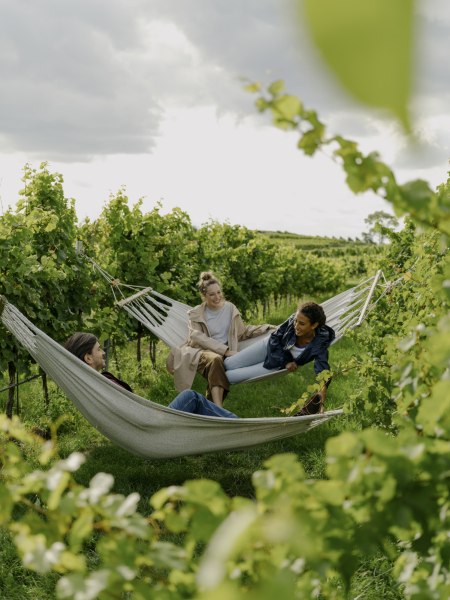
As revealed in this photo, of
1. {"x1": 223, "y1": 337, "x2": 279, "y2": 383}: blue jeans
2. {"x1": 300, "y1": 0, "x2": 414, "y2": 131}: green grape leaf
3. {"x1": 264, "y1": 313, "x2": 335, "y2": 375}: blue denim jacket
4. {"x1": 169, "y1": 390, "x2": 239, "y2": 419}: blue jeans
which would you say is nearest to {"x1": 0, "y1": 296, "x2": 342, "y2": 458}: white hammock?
{"x1": 169, "y1": 390, "x2": 239, "y2": 419}: blue jeans

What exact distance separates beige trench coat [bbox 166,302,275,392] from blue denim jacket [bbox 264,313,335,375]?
0.49m

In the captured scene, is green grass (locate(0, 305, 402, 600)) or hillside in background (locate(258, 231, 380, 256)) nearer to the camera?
green grass (locate(0, 305, 402, 600))

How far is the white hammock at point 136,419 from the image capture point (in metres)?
2.67

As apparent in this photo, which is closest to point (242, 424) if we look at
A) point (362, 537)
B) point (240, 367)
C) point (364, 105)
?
point (240, 367)

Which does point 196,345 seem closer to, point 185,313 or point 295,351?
point 185,313

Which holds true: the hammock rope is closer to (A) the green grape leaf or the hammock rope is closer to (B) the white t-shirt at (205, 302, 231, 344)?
(B) the white t-shirt at (205, 302, 231, 344)

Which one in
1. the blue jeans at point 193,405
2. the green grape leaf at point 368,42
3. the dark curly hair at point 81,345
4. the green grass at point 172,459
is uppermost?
the green grape leaf at point 368,42

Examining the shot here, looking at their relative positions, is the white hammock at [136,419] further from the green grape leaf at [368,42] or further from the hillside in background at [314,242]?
the hillside in background at [314,242]

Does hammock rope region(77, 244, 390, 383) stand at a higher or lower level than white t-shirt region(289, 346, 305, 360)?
higher

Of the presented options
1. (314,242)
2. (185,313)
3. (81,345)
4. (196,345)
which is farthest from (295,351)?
(314,242)

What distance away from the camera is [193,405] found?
3107 mm

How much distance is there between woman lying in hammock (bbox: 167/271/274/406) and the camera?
154 inches

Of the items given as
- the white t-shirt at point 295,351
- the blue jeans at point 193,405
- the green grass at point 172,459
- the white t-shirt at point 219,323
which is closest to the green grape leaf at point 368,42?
the green grass at point 172,459

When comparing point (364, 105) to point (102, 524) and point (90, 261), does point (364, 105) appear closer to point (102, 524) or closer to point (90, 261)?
point (102, 524)
